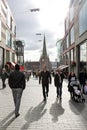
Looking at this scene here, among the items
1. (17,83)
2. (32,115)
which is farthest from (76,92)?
(17,83)

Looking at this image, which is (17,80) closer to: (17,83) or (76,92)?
(17,83)

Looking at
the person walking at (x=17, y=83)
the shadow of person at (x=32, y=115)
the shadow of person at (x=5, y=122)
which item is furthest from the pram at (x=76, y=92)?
the shadow of person at (x=5, y=122)

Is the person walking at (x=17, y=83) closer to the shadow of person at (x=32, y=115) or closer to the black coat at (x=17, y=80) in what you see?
the black coat at (x=17, y=80)

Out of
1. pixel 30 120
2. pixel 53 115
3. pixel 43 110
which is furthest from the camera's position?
pixel 43 110

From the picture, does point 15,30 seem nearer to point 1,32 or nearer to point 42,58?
point 1,32

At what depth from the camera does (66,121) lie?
1014cm

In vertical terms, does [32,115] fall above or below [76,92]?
below

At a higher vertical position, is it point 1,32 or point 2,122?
point 1,32

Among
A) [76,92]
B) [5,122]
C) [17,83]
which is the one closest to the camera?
[5,122]

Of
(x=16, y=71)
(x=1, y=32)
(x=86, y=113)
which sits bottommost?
(x=86, y=113)

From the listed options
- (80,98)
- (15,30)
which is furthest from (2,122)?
(15,30)

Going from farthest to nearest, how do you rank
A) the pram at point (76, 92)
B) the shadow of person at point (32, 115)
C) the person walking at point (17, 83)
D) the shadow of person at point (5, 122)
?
the pram at point (76, 92), the person walking at point (17, 83), the shadow of person at point (32, 115), the shadow of person at point (5, 122)

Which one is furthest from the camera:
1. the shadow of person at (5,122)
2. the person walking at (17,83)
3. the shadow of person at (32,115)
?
the person walking at (17,83)

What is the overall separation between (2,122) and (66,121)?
1.92 meters
